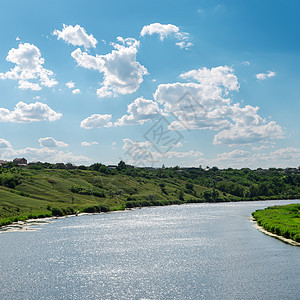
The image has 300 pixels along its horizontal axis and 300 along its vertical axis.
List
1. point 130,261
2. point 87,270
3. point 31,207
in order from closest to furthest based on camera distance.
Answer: point 87,270, point 130,261, point 31,207

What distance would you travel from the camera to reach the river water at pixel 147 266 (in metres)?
36.6

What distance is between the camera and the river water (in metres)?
36.6

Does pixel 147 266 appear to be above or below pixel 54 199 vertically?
below

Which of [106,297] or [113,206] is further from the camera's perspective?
[113,206]

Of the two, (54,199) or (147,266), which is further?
(54,199)

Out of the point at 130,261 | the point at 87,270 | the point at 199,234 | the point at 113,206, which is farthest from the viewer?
the point at 113,206

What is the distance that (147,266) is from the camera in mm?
48156

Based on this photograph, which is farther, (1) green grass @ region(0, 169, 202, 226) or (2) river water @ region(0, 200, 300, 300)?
(1) green grass @ region(0, 169, 202, 226)

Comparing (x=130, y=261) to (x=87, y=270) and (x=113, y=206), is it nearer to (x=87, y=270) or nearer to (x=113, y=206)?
(x=87, y=270)

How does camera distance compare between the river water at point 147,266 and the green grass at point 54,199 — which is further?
the green grass at point 54,199

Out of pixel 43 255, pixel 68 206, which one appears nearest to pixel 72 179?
pixel 68 206

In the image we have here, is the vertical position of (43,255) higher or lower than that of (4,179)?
lower

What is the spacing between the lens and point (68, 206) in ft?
449

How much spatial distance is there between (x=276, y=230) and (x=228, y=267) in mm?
32294
